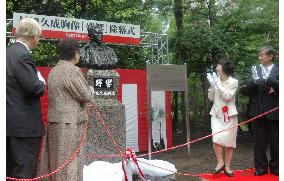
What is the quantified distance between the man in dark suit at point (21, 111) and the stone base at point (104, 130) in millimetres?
2372

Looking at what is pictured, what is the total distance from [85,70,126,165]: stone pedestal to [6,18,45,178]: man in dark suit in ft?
7.48

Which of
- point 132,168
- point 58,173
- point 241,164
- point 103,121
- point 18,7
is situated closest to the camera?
point 58,173

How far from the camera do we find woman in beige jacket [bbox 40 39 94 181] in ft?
10.9

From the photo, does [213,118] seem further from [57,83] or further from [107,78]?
[57,83]

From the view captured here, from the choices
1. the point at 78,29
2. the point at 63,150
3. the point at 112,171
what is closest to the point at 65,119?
Answer: the point at 63,150

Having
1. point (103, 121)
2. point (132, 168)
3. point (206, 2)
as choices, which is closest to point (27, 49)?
point (132, 168)

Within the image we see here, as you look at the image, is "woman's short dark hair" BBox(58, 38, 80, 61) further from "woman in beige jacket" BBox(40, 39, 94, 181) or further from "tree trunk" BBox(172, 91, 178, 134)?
"tree trunk" BBox(172, 91, 178, 134)

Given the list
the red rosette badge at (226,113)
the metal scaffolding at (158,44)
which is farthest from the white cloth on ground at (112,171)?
the metal scaffolding at (158,44)

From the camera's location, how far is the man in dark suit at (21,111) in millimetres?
2877

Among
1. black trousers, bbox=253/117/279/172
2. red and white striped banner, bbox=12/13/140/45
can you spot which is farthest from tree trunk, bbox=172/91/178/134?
black trousers, bbox=253/117/279/172

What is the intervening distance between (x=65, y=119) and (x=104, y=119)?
2150mm

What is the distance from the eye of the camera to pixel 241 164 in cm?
772

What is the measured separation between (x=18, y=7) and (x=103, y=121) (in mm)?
8910

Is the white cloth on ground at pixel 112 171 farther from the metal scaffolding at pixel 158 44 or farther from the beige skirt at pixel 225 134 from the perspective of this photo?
the metal scaffolding at pixel 158 44
